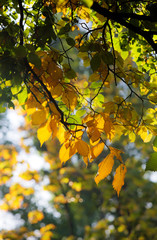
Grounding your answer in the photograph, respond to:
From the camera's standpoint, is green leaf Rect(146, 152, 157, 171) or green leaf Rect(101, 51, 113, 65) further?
green leaf Rect(101, 51, 113, 65)

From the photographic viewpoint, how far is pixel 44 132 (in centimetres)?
82

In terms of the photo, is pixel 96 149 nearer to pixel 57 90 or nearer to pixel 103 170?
pixel 103 170

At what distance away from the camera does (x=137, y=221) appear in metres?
5.14

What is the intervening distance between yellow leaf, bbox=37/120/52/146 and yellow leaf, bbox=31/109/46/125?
2 centimetres

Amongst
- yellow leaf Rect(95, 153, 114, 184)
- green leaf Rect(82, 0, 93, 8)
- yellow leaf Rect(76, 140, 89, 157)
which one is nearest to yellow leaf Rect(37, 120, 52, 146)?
yellow leaf Rect(76, 140, 89, 157)

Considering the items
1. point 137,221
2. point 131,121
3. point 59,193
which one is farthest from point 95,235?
point 131,121

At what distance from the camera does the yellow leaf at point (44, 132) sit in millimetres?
818

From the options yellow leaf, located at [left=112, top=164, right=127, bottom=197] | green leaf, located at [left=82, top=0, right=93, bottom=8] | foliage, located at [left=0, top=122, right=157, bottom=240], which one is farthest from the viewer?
foliage, located at [left=0, top=122, right=157, bottom=240]

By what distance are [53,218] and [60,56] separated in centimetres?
801

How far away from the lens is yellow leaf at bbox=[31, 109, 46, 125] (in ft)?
2.62

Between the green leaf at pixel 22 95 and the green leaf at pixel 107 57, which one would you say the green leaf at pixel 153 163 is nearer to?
the green leaf at pixel 107 57

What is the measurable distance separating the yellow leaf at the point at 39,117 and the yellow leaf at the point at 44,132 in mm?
23

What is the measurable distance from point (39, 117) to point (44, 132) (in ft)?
0.19

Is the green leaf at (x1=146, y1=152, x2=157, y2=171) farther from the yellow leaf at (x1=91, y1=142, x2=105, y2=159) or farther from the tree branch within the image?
the tree branch
